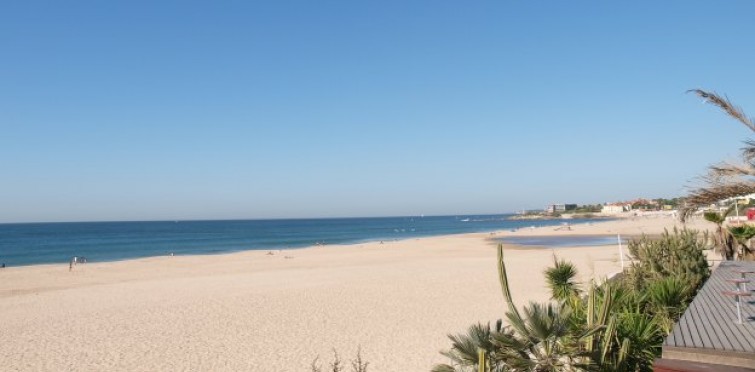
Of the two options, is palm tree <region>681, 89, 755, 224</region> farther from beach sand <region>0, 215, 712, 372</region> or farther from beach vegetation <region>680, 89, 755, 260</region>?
beach sand <region>0, 215, 712, 372</region>

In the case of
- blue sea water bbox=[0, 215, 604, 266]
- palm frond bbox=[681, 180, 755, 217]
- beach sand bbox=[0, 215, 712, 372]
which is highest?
palm frond bbox=[681, 180, 755, 217]

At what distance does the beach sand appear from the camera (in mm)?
10758

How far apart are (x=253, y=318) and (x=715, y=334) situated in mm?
12111

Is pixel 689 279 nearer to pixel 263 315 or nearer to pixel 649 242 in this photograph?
pixel 649 242

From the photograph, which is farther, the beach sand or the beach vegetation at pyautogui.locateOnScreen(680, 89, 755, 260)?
the beach sand

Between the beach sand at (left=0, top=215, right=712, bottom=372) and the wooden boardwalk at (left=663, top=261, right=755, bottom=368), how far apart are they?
455 cm

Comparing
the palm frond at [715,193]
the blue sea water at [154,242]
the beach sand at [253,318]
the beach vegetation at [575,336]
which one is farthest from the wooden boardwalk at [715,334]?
the blue sea water at [154,242]

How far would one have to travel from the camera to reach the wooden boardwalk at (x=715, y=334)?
16.7ft

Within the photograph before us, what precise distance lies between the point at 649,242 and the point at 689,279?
1598mm

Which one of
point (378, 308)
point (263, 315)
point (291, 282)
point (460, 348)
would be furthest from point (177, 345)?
point (291, 282)

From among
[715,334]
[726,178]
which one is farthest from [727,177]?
[715,334]

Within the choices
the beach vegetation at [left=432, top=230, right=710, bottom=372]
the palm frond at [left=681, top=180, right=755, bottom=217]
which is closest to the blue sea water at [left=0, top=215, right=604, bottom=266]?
the beach vegetation at [left=432, top=230, right=710, bottom=372]

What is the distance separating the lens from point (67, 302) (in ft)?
63.8

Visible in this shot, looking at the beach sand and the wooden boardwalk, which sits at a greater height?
the wooden boardwalk
